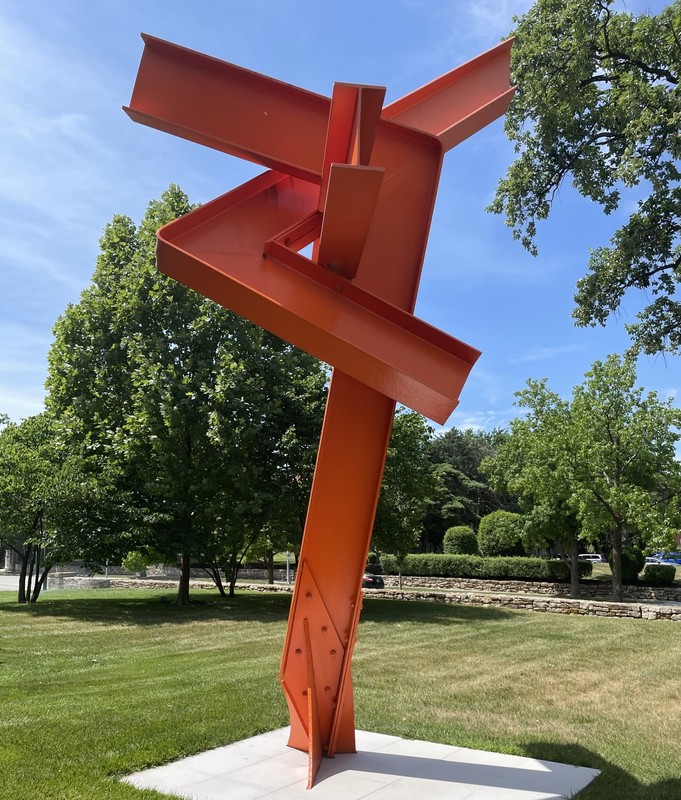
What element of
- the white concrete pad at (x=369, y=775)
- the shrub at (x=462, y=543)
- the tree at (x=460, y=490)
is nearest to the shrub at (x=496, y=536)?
the shrub at (x=462, y=543)

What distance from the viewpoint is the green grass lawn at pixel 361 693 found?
19.3 ft

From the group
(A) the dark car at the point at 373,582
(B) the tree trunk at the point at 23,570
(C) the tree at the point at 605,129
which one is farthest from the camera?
(A) the dark car at the point at 373,582

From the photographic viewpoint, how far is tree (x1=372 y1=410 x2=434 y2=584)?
2217cm

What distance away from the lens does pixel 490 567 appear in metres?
35.3

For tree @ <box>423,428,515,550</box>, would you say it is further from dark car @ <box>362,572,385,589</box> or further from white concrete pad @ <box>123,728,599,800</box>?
white concrete pad @ <box>123,728,599,800</box>

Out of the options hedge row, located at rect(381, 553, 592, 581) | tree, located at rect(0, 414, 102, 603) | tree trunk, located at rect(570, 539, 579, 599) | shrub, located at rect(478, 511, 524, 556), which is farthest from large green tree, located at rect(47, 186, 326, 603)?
shrub, located at rect(478, 511, 524, 556)

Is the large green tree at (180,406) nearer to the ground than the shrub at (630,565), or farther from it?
farther from it

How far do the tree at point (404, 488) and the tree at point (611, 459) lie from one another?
20.3 feet

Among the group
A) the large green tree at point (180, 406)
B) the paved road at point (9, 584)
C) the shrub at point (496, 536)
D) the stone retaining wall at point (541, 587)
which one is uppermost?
the large green tree at point (180, 406)

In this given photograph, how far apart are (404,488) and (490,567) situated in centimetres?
1516

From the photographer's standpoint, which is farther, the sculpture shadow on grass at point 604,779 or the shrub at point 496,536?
the shrub at point 496,536

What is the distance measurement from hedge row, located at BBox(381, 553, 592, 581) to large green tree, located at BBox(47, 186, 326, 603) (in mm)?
16659

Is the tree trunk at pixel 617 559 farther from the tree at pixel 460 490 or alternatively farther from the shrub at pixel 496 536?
the tree at pixel 460 490

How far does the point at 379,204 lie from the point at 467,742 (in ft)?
16.0
